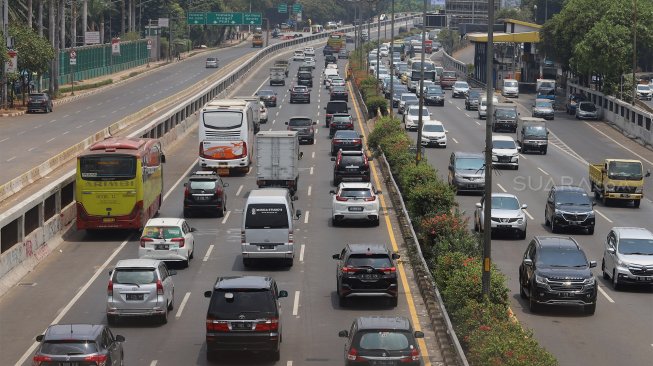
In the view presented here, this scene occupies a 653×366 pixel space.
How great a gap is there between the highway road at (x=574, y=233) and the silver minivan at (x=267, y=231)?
22.9 ft

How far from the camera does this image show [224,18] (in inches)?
7451

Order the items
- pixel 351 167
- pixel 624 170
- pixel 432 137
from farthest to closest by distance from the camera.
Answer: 1. pixel 432 137
2. pixel 351 167
3. pixel 624 170

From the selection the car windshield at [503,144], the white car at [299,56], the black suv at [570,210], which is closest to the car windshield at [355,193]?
the black suv at [570,210]

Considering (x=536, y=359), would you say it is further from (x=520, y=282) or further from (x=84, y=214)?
(x=84, y=214)

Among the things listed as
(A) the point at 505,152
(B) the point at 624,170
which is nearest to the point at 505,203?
(B) the point at 624,170

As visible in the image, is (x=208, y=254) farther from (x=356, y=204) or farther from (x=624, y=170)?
(x=624, y=170)

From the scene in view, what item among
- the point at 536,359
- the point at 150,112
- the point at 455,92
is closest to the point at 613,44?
the point at 455,92

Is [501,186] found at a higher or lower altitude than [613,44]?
lower

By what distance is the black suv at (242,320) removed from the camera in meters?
25.9

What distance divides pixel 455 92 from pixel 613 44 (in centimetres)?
1839

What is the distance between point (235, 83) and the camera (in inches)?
4909

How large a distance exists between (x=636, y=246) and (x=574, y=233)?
9626 mm

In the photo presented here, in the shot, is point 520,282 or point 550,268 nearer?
point 550,268

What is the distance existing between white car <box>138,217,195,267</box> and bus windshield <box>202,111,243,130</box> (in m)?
22.5
